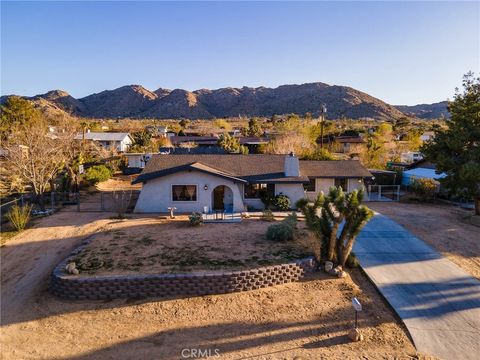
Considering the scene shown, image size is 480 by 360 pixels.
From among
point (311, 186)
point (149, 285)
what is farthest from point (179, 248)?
point (311, 186)

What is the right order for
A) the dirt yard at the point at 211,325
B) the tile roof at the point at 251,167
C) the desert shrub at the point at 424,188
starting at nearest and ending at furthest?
1. the dirt yard at the point at 211,325
2. the tile roof at the point at 251,167
3. the desert shrub at the point at 424,188

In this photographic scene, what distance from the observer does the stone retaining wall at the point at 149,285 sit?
38.9ft

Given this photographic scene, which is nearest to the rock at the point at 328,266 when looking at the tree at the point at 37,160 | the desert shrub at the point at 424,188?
the desert shrub at the point at 424,188

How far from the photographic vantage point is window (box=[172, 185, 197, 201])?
907 inches

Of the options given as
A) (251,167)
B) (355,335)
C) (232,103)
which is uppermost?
(232,103)

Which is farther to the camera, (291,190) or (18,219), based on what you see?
(291,190)

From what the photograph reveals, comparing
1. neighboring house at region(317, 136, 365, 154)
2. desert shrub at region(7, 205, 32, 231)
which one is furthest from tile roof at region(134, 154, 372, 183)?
neighboring house at region(317, 136, 365, 154)

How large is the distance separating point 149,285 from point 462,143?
21847 mm

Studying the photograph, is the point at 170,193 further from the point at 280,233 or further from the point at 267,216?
the point at 280,233

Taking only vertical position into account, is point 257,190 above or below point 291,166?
below

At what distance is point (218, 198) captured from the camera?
936 inches

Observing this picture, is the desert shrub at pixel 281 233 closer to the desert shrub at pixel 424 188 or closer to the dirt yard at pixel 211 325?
the dirt yard at pixel 211 325

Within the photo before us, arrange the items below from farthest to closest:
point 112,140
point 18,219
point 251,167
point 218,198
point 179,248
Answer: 1. point 112,140
2. point 251,167
3. point 218,198
4. point 18,219
5. point 179,248

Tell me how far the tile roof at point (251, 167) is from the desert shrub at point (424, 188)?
214 inches
